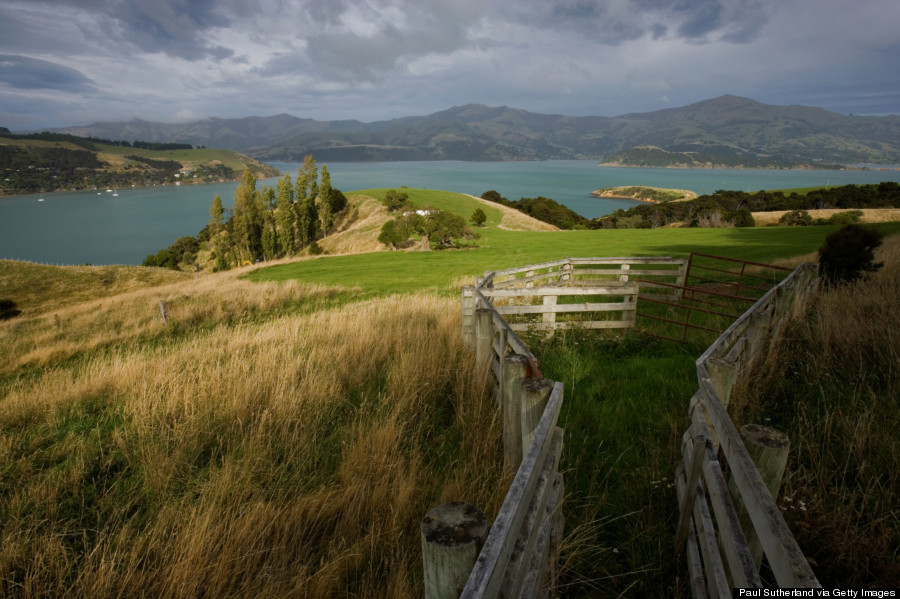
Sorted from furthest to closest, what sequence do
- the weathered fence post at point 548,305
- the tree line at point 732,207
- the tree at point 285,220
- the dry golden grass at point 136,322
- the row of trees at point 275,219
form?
the row of trees at point 275,219 < the tree at point 285,220 < the tree line at point 732,207 < the dry golden grass at point 136,322 < the weathered fence post at point 548,305

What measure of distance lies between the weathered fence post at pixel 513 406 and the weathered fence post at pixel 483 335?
1869mm

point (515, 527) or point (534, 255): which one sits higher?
point (515, 527)

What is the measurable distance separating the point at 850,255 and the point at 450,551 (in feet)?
41.9

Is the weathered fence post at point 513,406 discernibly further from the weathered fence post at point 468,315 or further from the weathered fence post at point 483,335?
the weathered fence post at point 468,315

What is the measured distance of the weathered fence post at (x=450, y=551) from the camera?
1.47 m

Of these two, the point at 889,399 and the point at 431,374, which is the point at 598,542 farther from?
the point at 889,399

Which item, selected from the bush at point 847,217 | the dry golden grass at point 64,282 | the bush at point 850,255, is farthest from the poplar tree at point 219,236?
the bush at point 847,217

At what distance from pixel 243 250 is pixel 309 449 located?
77652mm

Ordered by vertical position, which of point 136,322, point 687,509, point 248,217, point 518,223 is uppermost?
point 687,509

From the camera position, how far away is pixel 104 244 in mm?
109062

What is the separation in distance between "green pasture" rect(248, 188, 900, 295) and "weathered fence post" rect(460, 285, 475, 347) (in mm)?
8535

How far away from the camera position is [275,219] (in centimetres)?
7119

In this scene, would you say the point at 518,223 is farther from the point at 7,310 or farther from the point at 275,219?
the point at 7,310

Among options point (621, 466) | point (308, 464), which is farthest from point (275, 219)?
point (621, 466)
